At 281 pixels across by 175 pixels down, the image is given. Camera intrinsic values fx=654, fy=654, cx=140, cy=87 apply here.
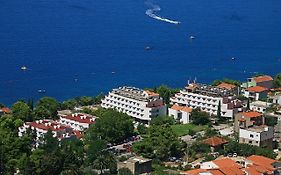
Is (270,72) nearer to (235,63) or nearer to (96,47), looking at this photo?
(235,63)

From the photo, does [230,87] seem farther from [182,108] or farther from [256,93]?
[182,108]

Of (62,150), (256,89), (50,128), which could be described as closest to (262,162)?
(62,150)

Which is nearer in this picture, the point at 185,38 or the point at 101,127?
the point at 101,127

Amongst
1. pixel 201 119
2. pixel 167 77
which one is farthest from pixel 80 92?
pixel 201 119

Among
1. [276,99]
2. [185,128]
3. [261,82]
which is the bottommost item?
[185,128]

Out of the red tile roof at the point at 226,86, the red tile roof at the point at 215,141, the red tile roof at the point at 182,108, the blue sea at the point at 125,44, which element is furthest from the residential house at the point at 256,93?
the blue sea at the point at 125,44

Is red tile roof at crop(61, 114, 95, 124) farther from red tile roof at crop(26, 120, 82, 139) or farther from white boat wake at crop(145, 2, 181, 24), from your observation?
white boat wake at crop(145, 2, 181, 24)
